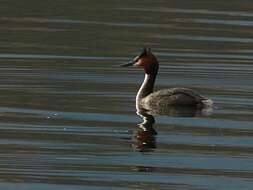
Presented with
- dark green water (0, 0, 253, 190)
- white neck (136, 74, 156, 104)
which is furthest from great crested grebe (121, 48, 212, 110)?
dark green water (0, 0, 253, 190)

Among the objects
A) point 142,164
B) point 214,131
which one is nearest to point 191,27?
point 214,131

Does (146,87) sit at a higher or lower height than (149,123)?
higher

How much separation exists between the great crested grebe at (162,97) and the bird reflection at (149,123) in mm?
73

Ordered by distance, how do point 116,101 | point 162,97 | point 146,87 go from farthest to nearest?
point 146,87, point 162,97, point 116,101

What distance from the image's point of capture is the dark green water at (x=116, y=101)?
13.3 m

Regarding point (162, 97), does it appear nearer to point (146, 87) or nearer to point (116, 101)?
point (146, 87)

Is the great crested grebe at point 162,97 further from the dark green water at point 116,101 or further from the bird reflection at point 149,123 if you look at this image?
the dark green water at point 116,101

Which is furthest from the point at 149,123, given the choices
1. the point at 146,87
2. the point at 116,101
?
the point at 146,87

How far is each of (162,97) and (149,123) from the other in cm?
134

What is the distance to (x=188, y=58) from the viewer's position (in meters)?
22.1

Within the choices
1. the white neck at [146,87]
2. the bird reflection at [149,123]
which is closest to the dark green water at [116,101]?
the bird reflection at [149,123]

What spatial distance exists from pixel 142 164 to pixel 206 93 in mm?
4926

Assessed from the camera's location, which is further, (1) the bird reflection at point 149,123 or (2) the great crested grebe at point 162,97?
(2) the great crested grebe at point 162,97

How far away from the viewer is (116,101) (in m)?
17.9
